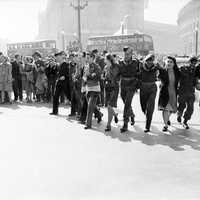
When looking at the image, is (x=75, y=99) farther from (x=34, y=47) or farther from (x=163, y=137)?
(x=34, y=47)

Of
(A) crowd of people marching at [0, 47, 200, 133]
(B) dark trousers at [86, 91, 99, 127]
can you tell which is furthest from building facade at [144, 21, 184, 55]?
(B) dark trousers at [86, 91, 99, 127]

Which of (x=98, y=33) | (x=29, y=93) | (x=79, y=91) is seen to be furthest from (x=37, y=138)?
(x=98, y=33)

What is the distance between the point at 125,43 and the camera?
2744 cm

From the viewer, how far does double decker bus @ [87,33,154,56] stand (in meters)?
26.7

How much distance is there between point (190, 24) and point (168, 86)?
76.1 m

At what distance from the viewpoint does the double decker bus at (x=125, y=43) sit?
2669 centimetres

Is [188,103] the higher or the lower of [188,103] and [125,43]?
the lower

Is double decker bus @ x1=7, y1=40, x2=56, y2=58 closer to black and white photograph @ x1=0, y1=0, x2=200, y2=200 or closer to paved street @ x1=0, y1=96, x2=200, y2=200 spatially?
black and white photograph @ x1=0, y1=0, x2=200, y2=200

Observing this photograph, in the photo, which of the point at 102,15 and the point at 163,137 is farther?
the point at 102,15

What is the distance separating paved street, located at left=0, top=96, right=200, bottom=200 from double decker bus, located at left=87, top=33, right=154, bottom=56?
18960 millimetres

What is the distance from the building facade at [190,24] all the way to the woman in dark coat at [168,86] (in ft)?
208

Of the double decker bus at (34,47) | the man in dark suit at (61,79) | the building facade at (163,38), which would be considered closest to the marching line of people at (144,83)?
the man in dark suit at (61,79)

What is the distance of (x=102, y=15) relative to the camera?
83.4m

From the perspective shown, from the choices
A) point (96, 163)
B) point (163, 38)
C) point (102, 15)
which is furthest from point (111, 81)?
point (163, 38)
